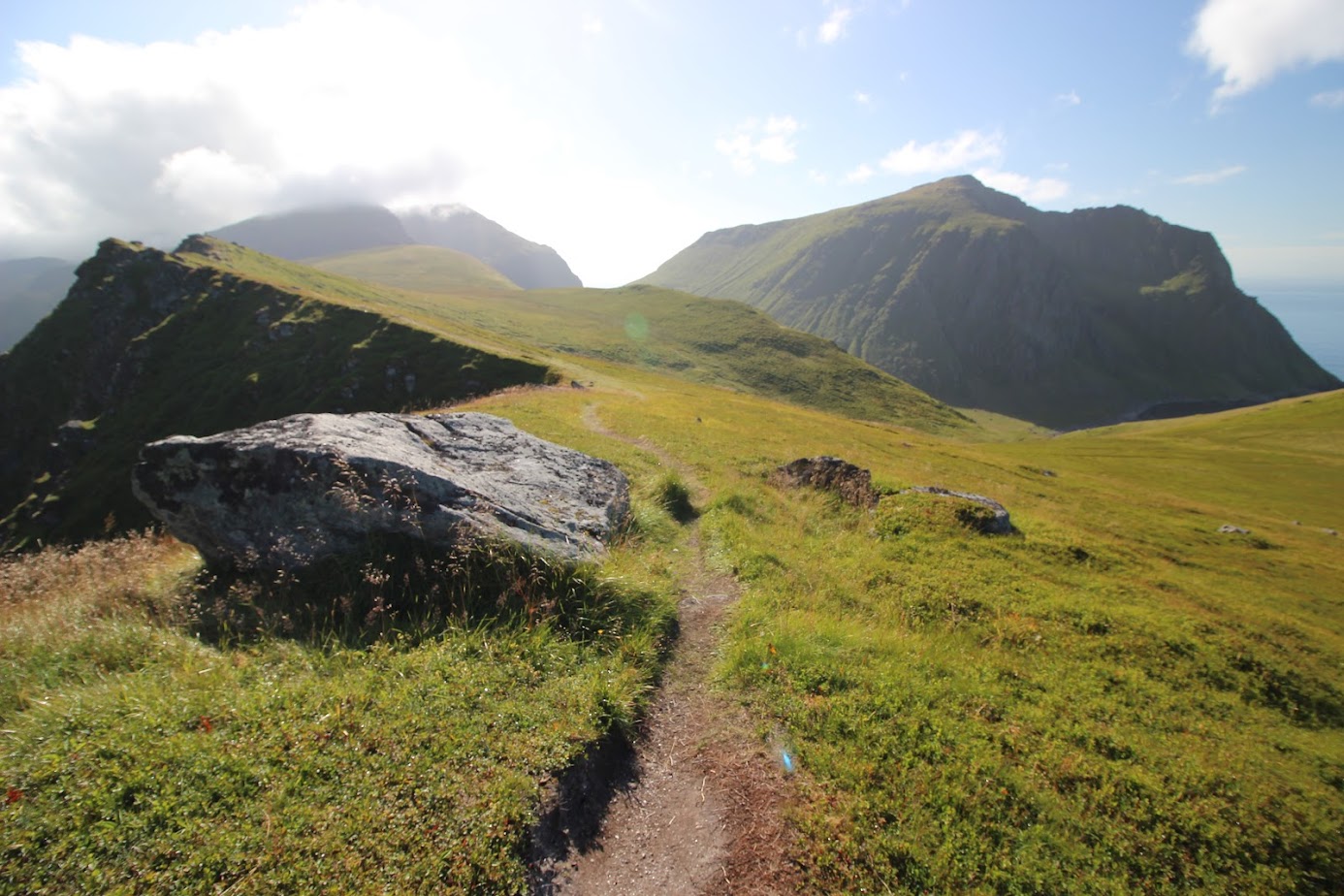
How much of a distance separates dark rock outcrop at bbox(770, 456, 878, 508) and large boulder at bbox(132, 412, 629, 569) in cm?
982

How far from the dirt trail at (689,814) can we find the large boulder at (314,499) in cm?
340

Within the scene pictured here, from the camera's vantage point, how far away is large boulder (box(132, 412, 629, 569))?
28.8 ft

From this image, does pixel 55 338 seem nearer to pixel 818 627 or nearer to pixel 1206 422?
pixel 818 627

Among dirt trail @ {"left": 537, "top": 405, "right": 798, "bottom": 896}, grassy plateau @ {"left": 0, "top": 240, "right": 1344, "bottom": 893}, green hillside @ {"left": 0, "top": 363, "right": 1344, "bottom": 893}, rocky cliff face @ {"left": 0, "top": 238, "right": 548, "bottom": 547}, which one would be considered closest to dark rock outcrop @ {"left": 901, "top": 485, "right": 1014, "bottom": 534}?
grassy plateau @ {"left": 0, "top": 240, "right": 1344, "bottom": 893}

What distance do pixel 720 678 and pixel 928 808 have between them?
3.00m

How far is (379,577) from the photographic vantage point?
7758mm

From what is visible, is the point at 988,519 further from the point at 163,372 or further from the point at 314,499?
the point at 163,372

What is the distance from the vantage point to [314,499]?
8.95m

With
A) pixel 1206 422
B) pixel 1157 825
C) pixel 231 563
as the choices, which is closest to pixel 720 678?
pixel 1157 825

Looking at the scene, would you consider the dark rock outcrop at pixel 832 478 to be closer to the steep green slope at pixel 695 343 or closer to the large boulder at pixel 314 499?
the large boulder at pixel 314 499

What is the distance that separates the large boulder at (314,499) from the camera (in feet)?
28.8

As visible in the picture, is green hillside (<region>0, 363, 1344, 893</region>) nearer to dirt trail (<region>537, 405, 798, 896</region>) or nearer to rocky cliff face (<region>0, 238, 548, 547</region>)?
dirt trail (<region>537, 405, 798, 896</region>)

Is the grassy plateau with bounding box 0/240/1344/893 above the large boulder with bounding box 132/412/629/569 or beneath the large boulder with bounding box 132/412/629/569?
beneath

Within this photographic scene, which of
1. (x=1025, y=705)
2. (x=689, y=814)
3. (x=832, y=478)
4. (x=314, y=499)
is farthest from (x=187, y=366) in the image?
(x=1025, y=705)
